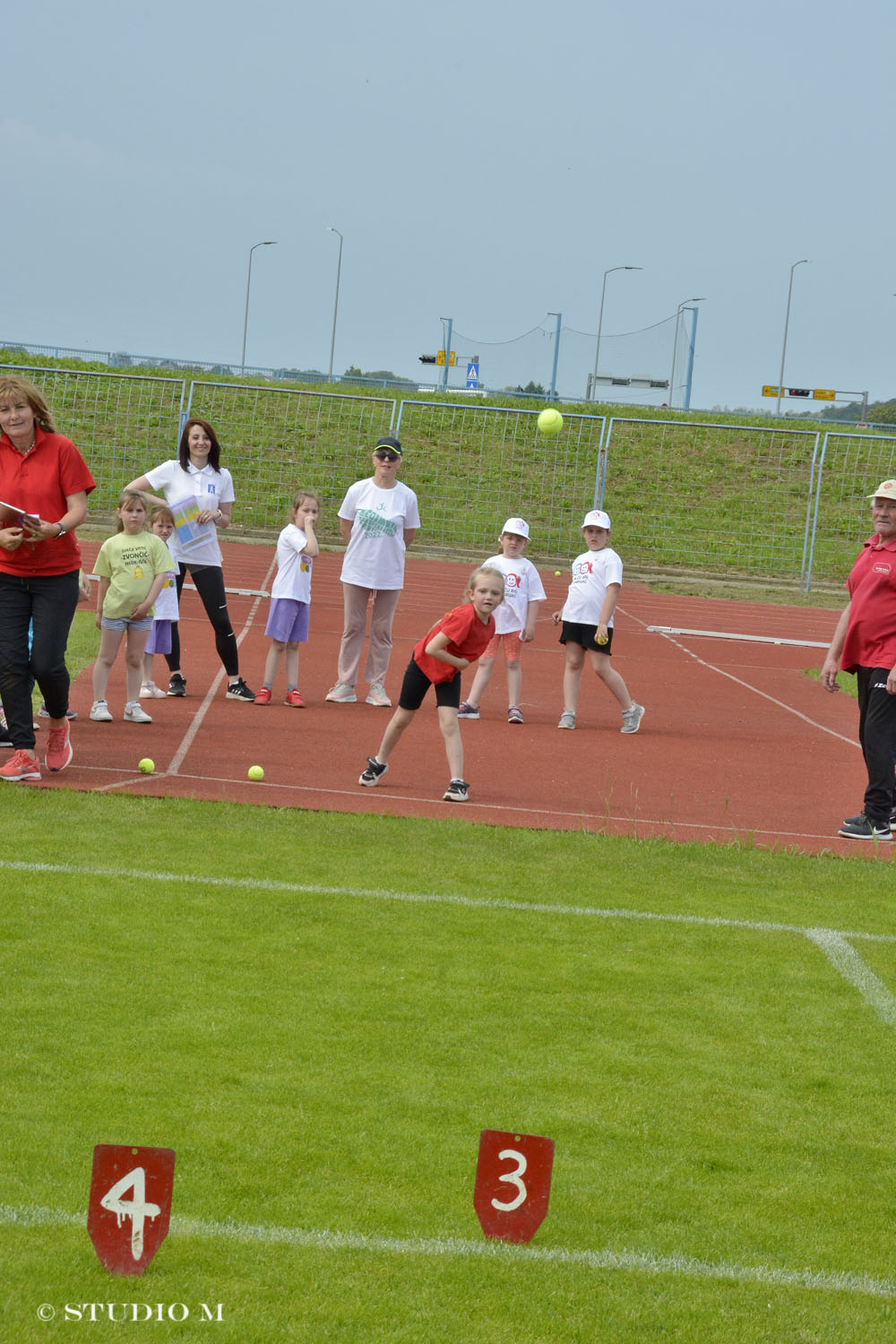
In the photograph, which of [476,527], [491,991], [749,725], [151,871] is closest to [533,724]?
[749,725]

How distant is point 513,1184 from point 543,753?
699cm

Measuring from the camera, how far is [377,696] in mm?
11609

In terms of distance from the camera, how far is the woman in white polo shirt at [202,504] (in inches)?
424

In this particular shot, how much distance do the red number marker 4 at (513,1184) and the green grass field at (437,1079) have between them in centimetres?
7

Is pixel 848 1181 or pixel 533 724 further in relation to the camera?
pixel 533 724

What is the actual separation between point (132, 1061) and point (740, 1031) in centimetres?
214

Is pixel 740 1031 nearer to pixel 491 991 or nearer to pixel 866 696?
pixel 491 991

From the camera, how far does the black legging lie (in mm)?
10891

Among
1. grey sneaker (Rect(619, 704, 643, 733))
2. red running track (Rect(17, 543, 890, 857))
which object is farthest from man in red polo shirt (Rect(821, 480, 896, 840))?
grey sneaker (Rect(619, 704, 643, 733))

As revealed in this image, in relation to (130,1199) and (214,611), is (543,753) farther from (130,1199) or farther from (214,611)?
(130,1199)

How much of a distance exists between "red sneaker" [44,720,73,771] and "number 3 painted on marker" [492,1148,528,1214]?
17.1 ft

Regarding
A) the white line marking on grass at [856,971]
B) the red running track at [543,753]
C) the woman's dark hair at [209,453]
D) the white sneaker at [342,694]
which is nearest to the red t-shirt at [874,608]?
the red running track at [543,753]

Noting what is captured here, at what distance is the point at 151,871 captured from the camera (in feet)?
21.0

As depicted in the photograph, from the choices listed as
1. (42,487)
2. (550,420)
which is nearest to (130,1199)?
(42,487)
